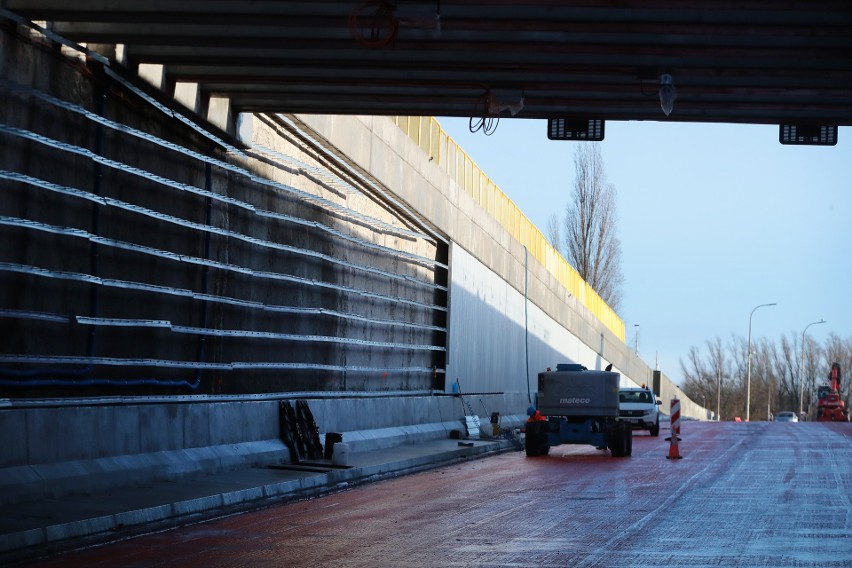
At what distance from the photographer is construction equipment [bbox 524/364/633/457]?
91.6 feet

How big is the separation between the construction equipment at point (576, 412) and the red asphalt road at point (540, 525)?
5.23m

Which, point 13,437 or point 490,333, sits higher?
point 490,333

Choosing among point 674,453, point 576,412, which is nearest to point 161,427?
point 576,412

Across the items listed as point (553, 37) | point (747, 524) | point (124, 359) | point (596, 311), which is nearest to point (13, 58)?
point (124, 359)

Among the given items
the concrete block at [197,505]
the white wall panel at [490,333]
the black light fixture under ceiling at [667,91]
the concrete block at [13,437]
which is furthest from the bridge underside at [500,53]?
the white wall panel at [490,333]

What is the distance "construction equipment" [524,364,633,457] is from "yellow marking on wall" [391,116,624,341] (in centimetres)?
734

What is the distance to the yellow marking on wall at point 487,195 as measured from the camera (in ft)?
105

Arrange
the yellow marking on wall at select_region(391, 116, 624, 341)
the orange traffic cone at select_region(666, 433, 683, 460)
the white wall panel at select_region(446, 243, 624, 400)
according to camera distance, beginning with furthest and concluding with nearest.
A: the white wall panel at select_region(446, 243, 624, 400)
the yellow marking on wall at select_region(391, 116, 624, 341)
the orange traffic cone at select_region(666, 433, 683, 460)

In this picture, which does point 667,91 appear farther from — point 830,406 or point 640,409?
point 830,406

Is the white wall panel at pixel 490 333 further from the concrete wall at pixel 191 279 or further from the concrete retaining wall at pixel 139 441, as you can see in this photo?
the concrete retaining wall at pixel 139 441

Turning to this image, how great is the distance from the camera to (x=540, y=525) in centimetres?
1349

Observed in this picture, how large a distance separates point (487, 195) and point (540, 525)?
28.5 metres

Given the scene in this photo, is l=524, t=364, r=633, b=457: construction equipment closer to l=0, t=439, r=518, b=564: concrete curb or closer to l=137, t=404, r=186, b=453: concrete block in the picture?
l=0, t=439, r=518, b=564: concrete curb

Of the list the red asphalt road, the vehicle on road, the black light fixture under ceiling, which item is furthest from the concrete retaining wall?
the vehicle on road
